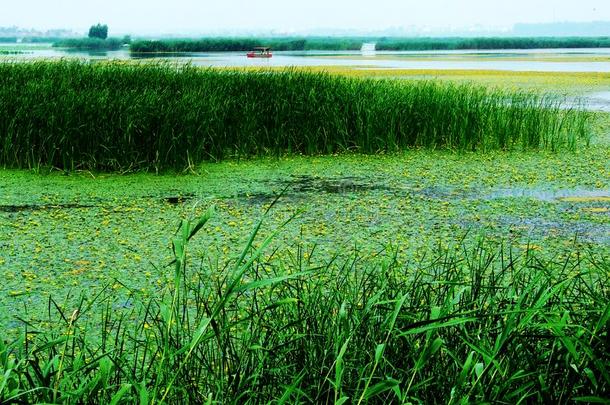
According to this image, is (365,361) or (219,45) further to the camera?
(219,45)

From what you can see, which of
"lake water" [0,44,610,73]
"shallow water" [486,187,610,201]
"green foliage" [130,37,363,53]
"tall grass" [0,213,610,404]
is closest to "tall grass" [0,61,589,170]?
"shallow water" [486,187,610,201]

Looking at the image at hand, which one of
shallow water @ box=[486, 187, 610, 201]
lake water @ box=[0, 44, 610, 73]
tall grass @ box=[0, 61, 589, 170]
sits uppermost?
tall grass @ box=[0, 61, 589, 170]

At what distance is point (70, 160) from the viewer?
546 centimetres

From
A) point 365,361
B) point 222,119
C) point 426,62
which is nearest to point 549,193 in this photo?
point 222,119

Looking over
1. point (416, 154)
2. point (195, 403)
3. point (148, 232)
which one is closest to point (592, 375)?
point (195, 403)

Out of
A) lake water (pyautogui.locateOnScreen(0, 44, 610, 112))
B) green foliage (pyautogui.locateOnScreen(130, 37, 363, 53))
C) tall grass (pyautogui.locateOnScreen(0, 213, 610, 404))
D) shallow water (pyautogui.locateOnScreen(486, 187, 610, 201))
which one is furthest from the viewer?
green foliage (pyautogui.locateOnScreen(130, 37, 363, 53))

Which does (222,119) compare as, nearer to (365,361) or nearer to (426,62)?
(365,361)

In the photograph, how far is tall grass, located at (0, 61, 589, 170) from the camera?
5.52 meters

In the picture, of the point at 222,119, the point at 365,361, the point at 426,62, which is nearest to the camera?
the point at 365,361

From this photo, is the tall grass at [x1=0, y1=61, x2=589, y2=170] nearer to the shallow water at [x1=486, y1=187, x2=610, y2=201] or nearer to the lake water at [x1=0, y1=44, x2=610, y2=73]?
the shallow water at [x1=486, y1=187, x2=610, y2=201]

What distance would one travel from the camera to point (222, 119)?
19.7 feet

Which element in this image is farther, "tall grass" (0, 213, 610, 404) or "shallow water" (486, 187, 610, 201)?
"shallow water" (486, 187, 610, 201)

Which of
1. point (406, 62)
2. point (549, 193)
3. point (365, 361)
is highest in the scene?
point (365, 361)

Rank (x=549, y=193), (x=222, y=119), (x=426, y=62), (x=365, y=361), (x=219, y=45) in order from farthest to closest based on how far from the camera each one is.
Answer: (x=219, y=45)
(x=426, y=62)
(x=222, y=119)
(x=549, y=193)
(x=365, y=361)
